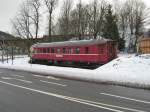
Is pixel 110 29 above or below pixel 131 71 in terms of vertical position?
above

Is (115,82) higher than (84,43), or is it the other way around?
(84,43)

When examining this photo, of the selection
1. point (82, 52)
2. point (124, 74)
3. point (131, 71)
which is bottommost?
point (124, 74)

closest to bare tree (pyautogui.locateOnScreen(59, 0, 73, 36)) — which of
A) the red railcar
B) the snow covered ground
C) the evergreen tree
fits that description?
the evergreen tree

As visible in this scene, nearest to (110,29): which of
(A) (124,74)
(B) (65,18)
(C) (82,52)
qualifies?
(B) (65,18)

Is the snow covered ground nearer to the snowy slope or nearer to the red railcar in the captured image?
the snowy slope

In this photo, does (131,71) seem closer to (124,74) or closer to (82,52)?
(124,74)

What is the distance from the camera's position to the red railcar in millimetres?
35031

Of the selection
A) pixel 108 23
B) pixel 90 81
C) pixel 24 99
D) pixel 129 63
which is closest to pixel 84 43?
pixel 129 63

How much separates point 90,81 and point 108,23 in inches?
1961

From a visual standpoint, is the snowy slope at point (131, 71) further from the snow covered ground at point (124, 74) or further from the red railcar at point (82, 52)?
the red railcar at point (82, 52)

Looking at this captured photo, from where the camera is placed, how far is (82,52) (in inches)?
1452

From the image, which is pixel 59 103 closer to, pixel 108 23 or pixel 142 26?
pixel 108 23

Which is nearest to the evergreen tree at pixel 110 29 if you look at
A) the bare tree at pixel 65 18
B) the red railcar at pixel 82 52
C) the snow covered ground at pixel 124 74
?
the bare tree at pixel 65 18

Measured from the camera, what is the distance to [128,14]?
83.8 metres
